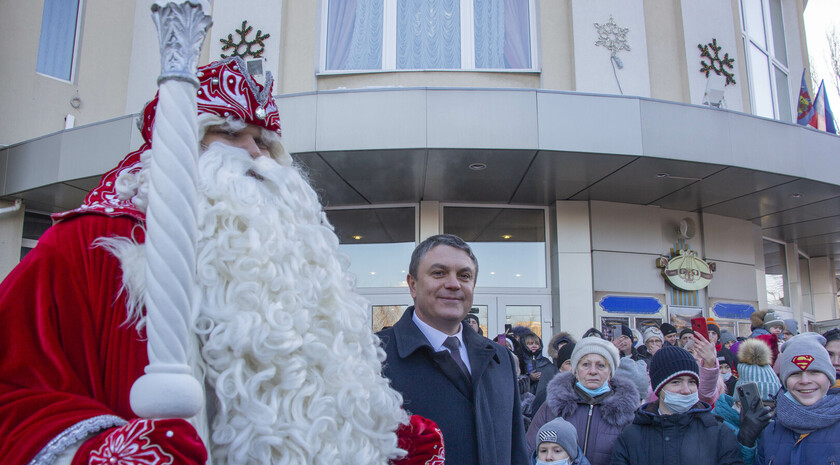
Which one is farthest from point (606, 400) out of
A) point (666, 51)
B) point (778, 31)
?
point (778, 31)

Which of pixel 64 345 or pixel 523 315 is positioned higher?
pixel 523 315

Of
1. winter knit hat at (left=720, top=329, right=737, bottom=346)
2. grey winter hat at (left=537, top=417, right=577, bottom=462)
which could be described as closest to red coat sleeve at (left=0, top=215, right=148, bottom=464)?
grey winter hat at (left=537, top=417, right=577, bottom=462)

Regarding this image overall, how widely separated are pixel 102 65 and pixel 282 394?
12.3m

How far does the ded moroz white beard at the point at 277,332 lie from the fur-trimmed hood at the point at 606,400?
260 cm

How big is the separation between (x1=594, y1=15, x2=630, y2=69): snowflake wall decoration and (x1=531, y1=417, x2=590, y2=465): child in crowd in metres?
8.19

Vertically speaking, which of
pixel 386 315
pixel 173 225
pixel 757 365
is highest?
pixel 386 315

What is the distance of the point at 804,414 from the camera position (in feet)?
10.5

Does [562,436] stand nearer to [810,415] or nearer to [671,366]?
[671,366]

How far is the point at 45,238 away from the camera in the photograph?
4.27 ft

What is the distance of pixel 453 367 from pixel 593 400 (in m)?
1.93

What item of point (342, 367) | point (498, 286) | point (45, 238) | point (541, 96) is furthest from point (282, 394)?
point (498, 286)

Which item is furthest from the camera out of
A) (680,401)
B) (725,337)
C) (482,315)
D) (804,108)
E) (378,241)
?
(804,108)

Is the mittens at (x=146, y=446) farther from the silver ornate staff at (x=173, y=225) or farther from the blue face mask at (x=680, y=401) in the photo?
the blue face mask at (x=680, y=401)

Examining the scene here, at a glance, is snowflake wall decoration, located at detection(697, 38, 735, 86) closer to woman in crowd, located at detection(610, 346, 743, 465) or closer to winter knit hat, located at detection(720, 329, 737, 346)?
winter knit hat, located at detection(720, 329, 737, 346)
